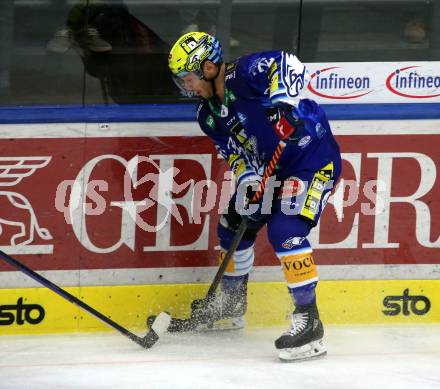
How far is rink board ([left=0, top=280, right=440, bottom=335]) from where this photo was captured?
214 inches

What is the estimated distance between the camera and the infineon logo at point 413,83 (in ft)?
18.3

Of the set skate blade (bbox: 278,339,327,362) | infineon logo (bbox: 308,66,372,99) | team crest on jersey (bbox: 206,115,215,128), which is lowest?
skate blade (bbox: 278,339,327,362)

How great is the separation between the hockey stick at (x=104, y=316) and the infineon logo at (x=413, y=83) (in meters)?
1.59

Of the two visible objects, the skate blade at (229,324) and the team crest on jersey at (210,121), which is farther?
the skate blade at (229,324)

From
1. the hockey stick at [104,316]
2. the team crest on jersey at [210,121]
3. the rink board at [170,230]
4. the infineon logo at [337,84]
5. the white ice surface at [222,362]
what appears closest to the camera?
the white ice surface at [222,362]

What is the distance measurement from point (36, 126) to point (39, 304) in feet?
2.78

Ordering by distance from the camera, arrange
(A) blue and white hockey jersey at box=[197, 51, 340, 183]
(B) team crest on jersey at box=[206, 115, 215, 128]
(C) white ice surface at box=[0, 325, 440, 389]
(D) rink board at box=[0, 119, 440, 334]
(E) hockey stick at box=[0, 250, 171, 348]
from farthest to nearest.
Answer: (D) rink board at box=[0, 119, 440, 334]
(B) team crest on jersey at box=[206, 115, 215, 128]
(E) hockey stick at box=[0, 250, 171, 348]
(A) blue and white hockey jersey at box=[197, 51, 340, 183]
(C) white ice surface at box=[0, 325, 440, 389]

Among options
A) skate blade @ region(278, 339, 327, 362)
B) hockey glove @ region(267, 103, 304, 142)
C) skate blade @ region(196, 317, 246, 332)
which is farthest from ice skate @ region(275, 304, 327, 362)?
hockey glove @ region(267, 103, 304, 142)

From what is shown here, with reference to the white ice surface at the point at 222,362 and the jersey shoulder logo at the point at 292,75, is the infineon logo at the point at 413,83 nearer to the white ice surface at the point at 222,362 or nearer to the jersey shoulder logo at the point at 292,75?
the jersey shoulder logo at the point at 292,75

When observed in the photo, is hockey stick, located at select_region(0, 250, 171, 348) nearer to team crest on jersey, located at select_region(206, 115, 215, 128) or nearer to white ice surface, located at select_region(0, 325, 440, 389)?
white ice surface, located at select_region(0, 325, 440, 389)

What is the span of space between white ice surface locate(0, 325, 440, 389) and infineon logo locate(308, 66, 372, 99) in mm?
1148

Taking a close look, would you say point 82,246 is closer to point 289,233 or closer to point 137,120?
point 137,120

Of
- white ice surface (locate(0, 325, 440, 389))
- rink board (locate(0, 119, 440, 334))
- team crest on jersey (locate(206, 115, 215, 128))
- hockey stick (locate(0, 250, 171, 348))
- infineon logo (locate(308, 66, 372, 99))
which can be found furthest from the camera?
infineon logo (locate(308, 66, 372, 99))

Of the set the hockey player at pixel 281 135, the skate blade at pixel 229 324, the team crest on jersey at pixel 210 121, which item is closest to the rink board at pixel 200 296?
the skate blade at pixel 229 324
